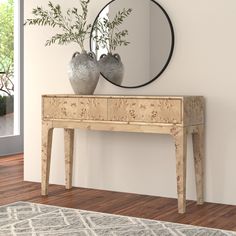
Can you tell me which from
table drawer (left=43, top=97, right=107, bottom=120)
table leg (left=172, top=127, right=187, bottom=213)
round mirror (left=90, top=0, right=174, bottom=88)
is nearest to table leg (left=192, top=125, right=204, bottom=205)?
table leg (left=172, top=127, right=187, bottom=213)

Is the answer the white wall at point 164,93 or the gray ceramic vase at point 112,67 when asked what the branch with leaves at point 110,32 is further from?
the white wall at point 164,93

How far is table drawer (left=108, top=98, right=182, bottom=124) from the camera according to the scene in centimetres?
371

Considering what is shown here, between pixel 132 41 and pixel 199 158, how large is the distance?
1.12 m

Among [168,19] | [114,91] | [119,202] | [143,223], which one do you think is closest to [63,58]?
[114,91]

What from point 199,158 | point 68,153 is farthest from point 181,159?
point 68,153

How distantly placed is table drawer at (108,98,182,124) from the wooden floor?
66cm

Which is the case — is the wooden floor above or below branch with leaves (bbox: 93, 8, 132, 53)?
below

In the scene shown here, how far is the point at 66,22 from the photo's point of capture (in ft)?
15.3

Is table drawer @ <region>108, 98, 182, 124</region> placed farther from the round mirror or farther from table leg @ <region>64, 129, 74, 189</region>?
table leg @ <region>64, 129, 74, 189</region>

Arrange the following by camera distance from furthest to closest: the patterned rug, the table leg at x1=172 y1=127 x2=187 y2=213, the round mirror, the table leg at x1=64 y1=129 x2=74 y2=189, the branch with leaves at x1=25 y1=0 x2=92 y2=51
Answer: the table leg at x1=64 y1=129 x2=74 y2=189 < the branch with leaves at x1=25 y1=0 x2=92 y2=51 < the round mirror < the table leg at x1=172 y1=127 x2=187 y2=213 < the patterned rug

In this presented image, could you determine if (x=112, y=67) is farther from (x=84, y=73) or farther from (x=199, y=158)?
(x=199, y=158)

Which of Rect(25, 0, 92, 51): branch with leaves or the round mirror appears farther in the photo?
Rect(25, 0, 92, 51): branch with leaves

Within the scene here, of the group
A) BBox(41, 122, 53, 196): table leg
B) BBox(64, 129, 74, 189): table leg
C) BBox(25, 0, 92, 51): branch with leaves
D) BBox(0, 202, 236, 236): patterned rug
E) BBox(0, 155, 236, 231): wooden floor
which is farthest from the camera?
BBox(64, 129, 74, 189): table leg

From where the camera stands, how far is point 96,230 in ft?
10.7
